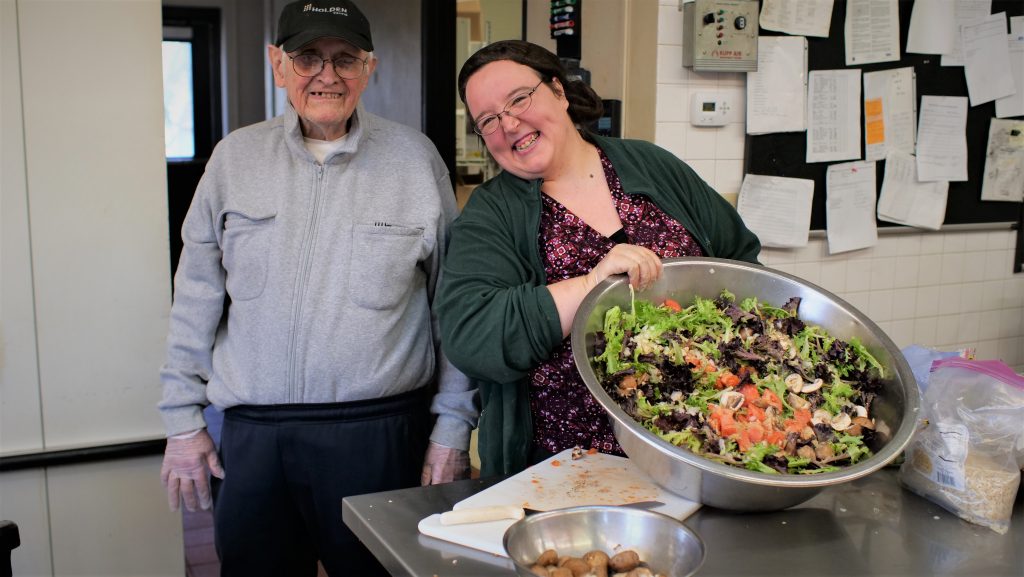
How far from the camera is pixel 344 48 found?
211 centimetres

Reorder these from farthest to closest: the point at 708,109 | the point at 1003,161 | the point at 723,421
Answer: the point at 1003,161, the point at 708,109, the point at 723,421

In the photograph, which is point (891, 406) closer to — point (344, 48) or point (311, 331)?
point (311, 331)

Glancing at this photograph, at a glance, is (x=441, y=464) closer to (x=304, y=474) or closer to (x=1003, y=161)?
(x=304, y=474)

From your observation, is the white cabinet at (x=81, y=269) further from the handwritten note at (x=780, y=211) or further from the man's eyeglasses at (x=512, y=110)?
the handwritten note at (x=780, y=211)

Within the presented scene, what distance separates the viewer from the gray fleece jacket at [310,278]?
211 centimetres

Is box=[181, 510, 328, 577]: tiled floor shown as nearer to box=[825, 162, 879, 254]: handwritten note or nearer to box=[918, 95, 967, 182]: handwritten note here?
box=[825, 162, 879, 254]: handwritten note

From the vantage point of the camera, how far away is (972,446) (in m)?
1.68

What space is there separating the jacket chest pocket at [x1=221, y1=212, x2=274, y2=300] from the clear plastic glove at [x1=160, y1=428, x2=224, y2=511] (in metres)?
0.40

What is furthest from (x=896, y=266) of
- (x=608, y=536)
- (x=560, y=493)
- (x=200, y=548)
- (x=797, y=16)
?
(x=200, y=548)

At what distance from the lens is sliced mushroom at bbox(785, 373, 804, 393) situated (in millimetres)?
1655

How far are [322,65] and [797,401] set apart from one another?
127cm

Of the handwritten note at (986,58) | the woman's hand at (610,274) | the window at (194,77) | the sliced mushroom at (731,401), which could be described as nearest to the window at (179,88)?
the window at (194,77)

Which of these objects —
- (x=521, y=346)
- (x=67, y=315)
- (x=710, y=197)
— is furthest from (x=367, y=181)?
(x=67, y=315)

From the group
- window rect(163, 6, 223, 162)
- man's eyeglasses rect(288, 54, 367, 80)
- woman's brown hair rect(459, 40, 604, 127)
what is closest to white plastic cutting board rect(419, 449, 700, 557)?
woman's brown hair rect(459, 40, 604, 127)
